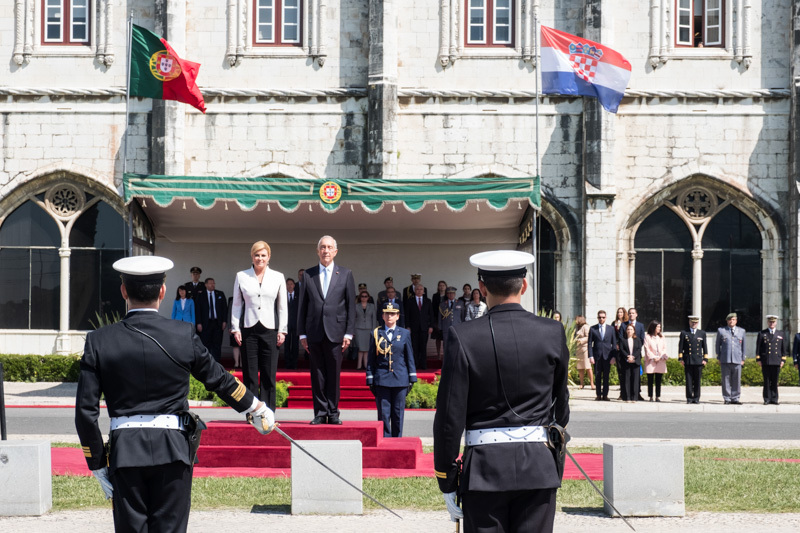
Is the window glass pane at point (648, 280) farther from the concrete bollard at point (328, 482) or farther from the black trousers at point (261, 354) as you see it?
the concrete bollard at point (328, 482)

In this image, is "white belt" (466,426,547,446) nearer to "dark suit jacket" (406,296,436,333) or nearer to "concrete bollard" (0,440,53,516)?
"concrete bollard" (0,440,53,516)

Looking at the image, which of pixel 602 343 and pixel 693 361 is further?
pixel 602 343

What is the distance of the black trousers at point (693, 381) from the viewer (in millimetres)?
19578

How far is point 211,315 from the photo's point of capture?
21.0 meters

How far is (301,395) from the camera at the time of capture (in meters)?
18.7

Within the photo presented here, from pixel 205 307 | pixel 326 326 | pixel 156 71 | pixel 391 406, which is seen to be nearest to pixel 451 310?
pixel 205 307

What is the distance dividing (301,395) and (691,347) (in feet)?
23.7

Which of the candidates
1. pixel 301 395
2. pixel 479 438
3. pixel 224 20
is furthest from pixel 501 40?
pixel 479 438

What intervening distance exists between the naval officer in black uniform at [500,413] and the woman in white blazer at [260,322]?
5531 mm

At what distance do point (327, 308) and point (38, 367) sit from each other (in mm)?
14456

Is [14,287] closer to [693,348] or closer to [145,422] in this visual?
[693,348]

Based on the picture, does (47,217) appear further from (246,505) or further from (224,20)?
(246,505)

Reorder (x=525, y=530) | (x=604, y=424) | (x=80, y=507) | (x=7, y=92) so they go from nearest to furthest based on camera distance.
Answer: (x=525, y=530) < (x=80, y=507) < (x=604, y=424) < (x=7, y=92)

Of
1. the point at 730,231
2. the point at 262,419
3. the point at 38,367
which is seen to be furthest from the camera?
the point at 730,231
